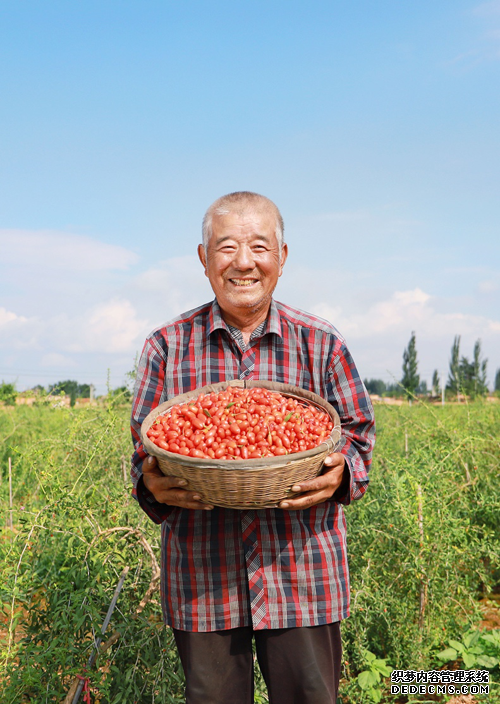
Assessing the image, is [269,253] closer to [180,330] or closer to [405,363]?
[180,330]

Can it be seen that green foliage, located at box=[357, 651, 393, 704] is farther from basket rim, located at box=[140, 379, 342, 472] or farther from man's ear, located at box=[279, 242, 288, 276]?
man's ear, located at box=[279, 242, 288, 276]

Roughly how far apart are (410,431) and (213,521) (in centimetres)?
399

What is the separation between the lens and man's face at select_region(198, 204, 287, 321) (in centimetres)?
201

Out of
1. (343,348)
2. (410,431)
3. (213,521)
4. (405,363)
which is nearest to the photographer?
(213,521)

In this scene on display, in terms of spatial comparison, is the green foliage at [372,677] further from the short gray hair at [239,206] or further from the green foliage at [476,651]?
the short gray hair at [239,206]

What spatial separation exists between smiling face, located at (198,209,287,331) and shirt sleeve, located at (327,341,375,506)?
1.13 ft

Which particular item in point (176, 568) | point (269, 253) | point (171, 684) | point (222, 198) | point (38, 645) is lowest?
point (171, 684)

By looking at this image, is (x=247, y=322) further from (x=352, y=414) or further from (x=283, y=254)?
(x=352, y=414)

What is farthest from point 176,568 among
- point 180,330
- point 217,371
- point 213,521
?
point 180,330

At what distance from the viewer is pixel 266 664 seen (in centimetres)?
198

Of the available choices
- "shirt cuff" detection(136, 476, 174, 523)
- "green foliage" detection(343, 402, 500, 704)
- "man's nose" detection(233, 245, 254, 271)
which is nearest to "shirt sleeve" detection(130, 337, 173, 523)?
"shirt cuff" detection(136, 476, 174, 523)

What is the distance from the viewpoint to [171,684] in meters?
2.44

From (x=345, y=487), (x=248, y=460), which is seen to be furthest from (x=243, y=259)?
(x=345, y=487)

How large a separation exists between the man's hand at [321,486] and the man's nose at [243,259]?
66cm
